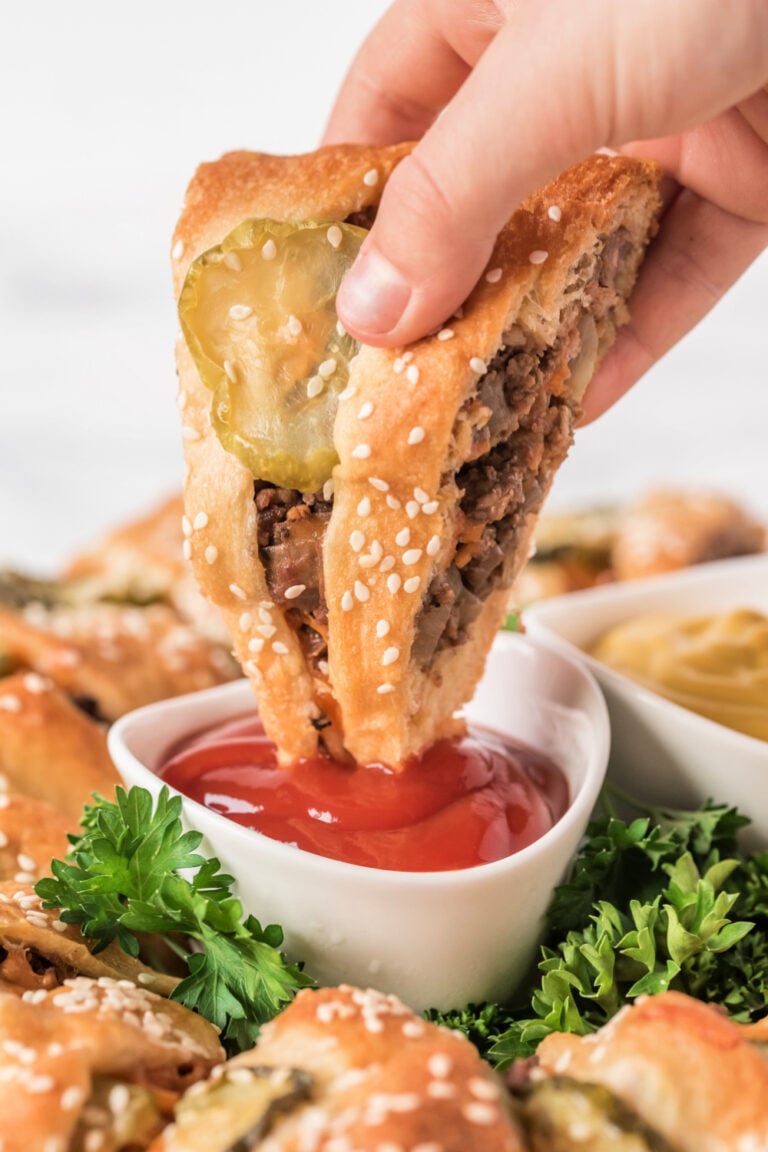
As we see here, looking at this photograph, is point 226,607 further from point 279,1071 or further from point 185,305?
point 279,1071

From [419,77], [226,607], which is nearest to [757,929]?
[226,607]

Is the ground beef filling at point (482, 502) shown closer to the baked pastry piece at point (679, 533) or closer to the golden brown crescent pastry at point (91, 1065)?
the golden brown crescent pastry at point (91, 1065)

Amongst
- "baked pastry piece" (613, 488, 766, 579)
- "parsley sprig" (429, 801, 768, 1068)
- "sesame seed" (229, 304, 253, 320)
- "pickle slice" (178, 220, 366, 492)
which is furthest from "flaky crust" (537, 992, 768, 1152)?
"baked pastry piece" (613, 488, 766, 579)

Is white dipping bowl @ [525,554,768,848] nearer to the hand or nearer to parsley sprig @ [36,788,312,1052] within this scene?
parsley sprig @ [36,788,312,1052]

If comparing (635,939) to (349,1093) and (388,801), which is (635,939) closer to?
(388,801)

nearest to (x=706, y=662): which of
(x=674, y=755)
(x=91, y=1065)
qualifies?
(x=674, y=755)

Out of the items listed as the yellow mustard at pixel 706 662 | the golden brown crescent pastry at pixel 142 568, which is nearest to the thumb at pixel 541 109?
the yellow mustard at pixel 706 662
